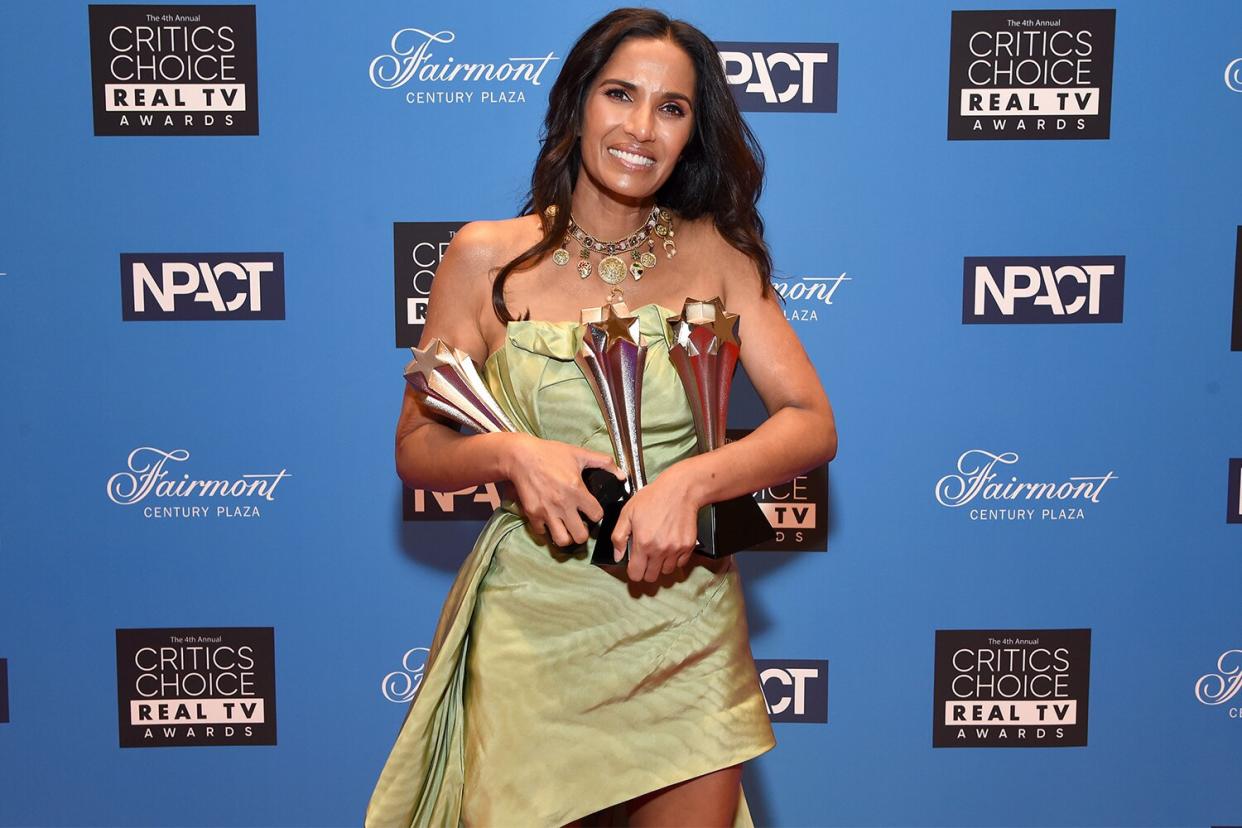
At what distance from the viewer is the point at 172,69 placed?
9.47 ft

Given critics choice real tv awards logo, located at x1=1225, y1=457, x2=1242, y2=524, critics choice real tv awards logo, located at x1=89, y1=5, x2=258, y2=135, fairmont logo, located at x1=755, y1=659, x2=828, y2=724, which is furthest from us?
fairmont logo, located at x1=755, y1=659, x2=828, y2=724

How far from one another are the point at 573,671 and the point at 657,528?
1.11ft

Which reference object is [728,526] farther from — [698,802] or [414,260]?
[414,260]

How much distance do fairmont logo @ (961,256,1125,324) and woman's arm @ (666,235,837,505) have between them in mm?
1126

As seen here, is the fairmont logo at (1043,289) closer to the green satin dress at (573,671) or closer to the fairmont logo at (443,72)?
the fairmont logo at (443,72)

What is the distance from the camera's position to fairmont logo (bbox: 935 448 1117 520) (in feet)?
10.2

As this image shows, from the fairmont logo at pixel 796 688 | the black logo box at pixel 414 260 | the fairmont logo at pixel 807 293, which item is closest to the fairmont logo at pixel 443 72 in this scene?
the black logo box at pixel 414 260

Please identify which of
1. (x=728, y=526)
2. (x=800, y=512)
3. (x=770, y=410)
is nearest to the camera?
(x=728, y=526)

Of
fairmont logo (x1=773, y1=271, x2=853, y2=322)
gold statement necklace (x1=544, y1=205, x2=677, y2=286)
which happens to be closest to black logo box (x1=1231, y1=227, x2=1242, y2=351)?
fairmont logo (x1=773, y1=271, x2=853, y2=322)

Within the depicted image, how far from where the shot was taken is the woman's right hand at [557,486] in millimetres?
1729

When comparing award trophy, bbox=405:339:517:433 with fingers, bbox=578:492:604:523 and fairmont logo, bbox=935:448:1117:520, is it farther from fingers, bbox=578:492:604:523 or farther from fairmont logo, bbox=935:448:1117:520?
fairmont logo, bbox=935:448:1117:520

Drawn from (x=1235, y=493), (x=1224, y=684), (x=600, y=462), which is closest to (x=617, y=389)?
(x=600, y=462)

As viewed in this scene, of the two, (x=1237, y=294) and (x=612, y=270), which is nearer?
(x=612, y=270)

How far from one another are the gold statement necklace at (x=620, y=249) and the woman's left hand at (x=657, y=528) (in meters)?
0.42
